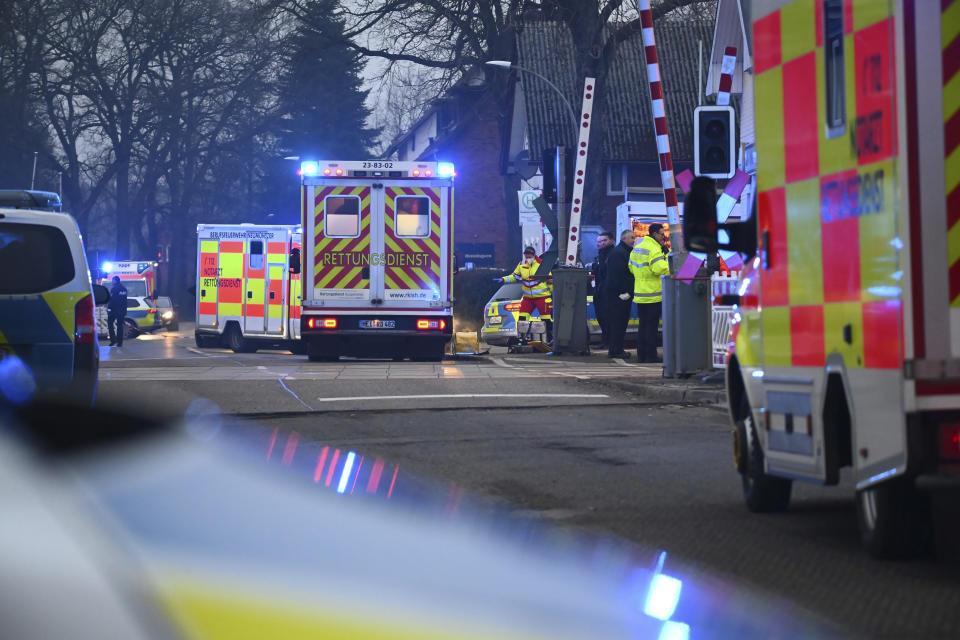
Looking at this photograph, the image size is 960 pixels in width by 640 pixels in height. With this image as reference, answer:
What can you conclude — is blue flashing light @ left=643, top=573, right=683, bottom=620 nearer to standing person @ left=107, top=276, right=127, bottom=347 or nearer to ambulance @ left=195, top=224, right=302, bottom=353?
ambulance @ left=195, top=224, right=302, bottom=353

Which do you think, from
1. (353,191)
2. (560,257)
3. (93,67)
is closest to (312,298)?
(353,191)

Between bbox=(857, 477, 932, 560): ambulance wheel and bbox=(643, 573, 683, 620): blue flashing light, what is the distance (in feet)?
3.32

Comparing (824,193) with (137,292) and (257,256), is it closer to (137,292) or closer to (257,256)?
(257,256)

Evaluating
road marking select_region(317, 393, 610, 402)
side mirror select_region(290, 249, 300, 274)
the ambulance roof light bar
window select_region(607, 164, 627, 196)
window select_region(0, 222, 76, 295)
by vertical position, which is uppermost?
window select_region(607, 164, 627, 196)

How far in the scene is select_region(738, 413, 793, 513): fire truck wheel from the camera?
783cm

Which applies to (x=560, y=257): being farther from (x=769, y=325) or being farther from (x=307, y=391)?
(x=769, y=325)

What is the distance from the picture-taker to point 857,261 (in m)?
6.15

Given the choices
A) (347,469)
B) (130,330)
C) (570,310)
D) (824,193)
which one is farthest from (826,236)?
(130,330)

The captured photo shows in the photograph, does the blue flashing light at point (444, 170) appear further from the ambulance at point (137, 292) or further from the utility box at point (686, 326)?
the ambulance at point (137, 292)

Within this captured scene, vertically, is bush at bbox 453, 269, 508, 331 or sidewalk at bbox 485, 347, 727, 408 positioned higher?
bush at bbox 453, 269, 508, 331

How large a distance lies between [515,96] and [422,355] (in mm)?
40114

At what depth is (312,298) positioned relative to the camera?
2325 cm

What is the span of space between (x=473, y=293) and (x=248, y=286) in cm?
→ 1549

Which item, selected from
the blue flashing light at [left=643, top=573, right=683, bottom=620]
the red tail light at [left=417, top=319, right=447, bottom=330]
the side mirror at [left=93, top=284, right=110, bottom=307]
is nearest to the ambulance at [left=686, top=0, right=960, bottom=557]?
the blue flashing light at [left=643, top=573, right=683, bottom=620]
